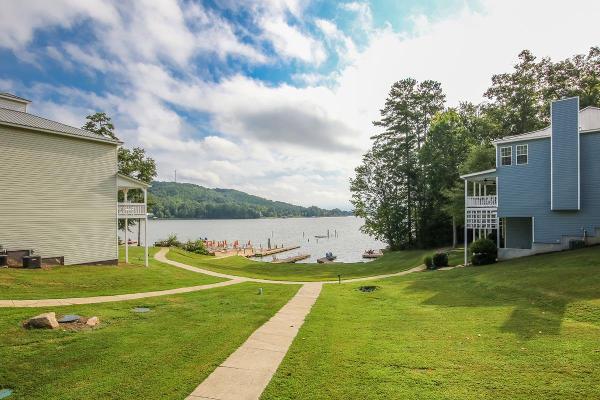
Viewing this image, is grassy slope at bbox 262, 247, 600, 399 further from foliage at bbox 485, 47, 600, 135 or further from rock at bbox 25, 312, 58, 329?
foliage at bbox 485, 47, 600, 135

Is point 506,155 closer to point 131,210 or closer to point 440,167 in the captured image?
point 440,167

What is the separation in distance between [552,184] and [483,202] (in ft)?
14.7

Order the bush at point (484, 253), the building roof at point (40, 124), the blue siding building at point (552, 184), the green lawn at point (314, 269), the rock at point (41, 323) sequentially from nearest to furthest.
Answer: the rock at point (41, 323), the building roof at point (40, 124), the blue siding building at point (552, 184), the bush at point (484, 253), the green lawn at point (314, 269)

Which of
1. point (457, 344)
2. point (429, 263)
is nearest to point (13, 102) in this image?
point (457, 344)

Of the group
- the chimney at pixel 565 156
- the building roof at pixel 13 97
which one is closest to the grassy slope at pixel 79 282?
the building roof at pixel 13 97

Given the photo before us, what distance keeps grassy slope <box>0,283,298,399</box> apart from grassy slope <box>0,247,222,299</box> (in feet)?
10.7

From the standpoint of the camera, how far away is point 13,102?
23969mm

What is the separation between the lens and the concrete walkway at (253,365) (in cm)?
579

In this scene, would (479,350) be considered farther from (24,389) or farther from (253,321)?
(24,389)

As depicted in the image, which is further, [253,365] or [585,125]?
[585,125]

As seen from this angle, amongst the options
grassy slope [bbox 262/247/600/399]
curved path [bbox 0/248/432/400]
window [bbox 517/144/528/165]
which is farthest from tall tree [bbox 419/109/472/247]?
curved path [bbox 0/248/432/400]

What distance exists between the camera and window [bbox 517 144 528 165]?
22989 mm

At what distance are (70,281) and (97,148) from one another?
10.2 m

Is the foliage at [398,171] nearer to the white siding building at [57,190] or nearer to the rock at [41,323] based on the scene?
the white siding building at [57,190]
